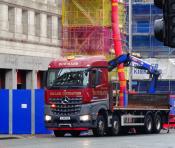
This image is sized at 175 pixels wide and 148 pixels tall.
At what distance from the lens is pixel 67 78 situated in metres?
29.1

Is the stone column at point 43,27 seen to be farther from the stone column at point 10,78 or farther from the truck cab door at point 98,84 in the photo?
the truck cab door at point 98,84

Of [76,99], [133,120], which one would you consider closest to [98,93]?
[76,99]

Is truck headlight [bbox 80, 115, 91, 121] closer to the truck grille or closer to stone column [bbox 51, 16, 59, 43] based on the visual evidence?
the truck grille

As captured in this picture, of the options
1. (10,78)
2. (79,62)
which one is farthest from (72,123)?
(10,78)

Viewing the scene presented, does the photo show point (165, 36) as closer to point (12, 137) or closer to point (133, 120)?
point (12, 137)

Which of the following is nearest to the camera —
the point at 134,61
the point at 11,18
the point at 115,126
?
the point at 115,126

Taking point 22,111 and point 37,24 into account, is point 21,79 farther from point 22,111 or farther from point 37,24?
point 22,111

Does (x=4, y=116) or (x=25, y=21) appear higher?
(x=25, y=21)

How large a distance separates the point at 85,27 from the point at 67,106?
1001 inches

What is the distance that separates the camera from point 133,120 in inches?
1291

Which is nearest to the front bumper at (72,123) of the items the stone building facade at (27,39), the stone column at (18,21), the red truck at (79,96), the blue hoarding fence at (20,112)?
the red truck at (79,96)

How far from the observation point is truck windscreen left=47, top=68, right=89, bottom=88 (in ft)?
94.7

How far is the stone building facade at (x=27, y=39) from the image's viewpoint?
1816 inches

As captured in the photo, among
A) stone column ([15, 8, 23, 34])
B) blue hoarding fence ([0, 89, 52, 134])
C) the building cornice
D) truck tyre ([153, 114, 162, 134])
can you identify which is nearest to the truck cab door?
blue hoarding fence ([0, 89, 52, 134])
